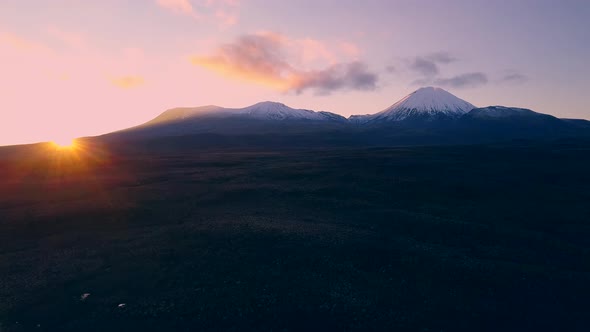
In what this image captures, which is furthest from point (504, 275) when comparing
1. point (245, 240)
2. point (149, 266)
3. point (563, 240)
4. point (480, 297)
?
point (149, 266)

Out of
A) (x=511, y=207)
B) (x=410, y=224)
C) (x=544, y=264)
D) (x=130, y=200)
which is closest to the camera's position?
(x=544, y=264)

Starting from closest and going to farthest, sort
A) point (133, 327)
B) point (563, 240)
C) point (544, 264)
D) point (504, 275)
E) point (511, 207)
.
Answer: point (133, 327)
point (504, 275)
point (544, 264)
point (563, 240)
point (511, 207)

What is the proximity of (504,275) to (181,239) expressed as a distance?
23060mm

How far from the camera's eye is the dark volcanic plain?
1716cm

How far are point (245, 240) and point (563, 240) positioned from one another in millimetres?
24856

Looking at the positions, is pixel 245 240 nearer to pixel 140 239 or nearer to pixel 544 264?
pixel 140 239

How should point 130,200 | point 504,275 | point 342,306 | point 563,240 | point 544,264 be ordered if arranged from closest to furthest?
1. point 342,306
2. point 504,275
3. point 544,264
4. point 563,240
5. point 130,200

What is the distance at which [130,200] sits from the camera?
131 feet

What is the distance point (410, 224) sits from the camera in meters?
30.4

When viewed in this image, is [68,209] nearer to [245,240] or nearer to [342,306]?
[245,240]

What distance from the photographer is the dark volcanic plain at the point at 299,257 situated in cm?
1716

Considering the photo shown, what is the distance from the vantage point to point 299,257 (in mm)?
23531

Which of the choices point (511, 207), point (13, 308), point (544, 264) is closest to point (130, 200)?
point (13, 308)

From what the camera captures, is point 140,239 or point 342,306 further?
point 140,239
